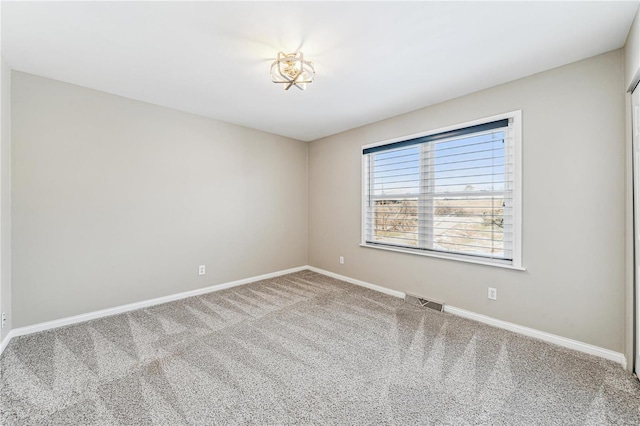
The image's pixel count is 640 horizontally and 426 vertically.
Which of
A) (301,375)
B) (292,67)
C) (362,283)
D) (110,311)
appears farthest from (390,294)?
(110,311)

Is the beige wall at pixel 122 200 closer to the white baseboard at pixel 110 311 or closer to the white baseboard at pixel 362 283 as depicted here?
the white baseboard at pixel 110 311

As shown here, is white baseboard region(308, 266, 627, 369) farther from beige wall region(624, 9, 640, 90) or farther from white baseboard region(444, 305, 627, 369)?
beige wall region(624, 9, 640, 90)

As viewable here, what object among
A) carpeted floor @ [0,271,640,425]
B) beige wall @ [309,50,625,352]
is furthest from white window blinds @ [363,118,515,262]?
carpeted floor @ [0,271,640,425]

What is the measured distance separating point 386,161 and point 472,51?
1.74 meters

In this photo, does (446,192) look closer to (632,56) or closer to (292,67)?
(632,56)

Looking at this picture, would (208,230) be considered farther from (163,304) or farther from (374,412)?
(374,412)

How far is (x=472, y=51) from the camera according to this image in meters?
2.01

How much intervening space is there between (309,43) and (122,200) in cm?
258

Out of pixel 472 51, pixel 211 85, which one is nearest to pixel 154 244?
pixel 211 85

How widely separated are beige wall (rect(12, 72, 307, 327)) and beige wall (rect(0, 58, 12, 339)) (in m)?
0.06

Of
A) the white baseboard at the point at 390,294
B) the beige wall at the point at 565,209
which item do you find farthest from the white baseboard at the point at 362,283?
the beige wall at the point at 565,209

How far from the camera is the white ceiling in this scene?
1606mm

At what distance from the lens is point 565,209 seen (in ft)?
7.20

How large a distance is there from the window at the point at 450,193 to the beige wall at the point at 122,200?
6.11 ft
